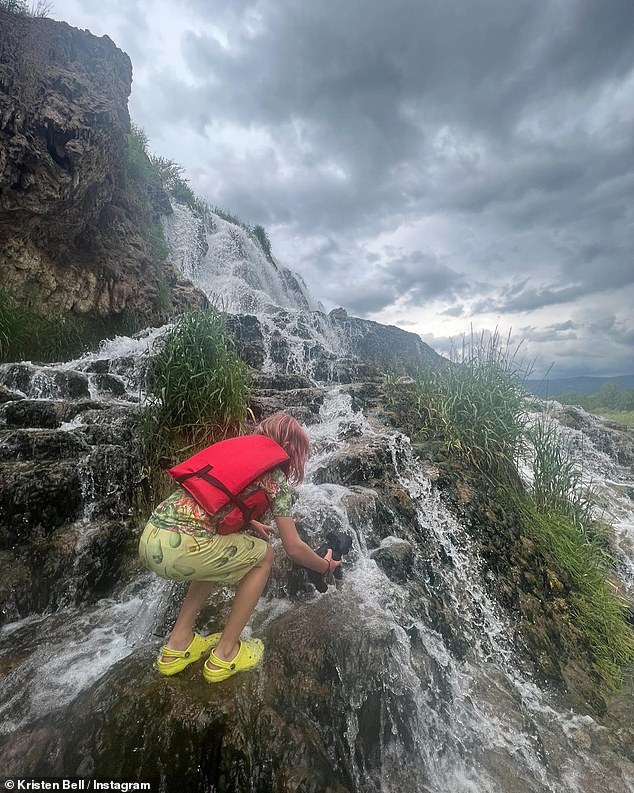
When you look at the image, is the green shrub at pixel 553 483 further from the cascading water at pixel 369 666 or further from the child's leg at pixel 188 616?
the child's leg at pixel 188 616

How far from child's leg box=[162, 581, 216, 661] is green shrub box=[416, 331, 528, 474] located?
4.23 meters

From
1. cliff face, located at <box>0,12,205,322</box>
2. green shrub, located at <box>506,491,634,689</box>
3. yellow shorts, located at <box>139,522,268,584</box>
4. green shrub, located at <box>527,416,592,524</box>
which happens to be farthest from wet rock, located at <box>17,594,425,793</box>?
cliff face, located at <box>0,12,205,322</box>

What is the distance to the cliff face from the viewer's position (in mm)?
9305

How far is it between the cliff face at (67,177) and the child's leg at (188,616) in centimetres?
942

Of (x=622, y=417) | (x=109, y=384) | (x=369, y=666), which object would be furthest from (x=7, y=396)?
(x=622, y=417)

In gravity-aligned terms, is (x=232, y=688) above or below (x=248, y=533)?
below

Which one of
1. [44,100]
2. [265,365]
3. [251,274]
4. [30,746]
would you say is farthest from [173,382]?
[251,274]

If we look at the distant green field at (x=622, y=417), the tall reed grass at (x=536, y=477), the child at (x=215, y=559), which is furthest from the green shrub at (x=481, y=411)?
the distant green field at (x=622, y=417)

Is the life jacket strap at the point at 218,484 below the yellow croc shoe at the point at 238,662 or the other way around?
the other way around

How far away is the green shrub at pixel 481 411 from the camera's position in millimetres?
6008

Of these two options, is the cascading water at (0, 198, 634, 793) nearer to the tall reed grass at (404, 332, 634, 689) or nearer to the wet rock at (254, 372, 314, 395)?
the tall reed grass at (404, 332, 634, 689)

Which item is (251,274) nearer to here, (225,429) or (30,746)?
(225,429)

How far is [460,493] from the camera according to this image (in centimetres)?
529

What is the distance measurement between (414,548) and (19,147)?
11.5 metres
